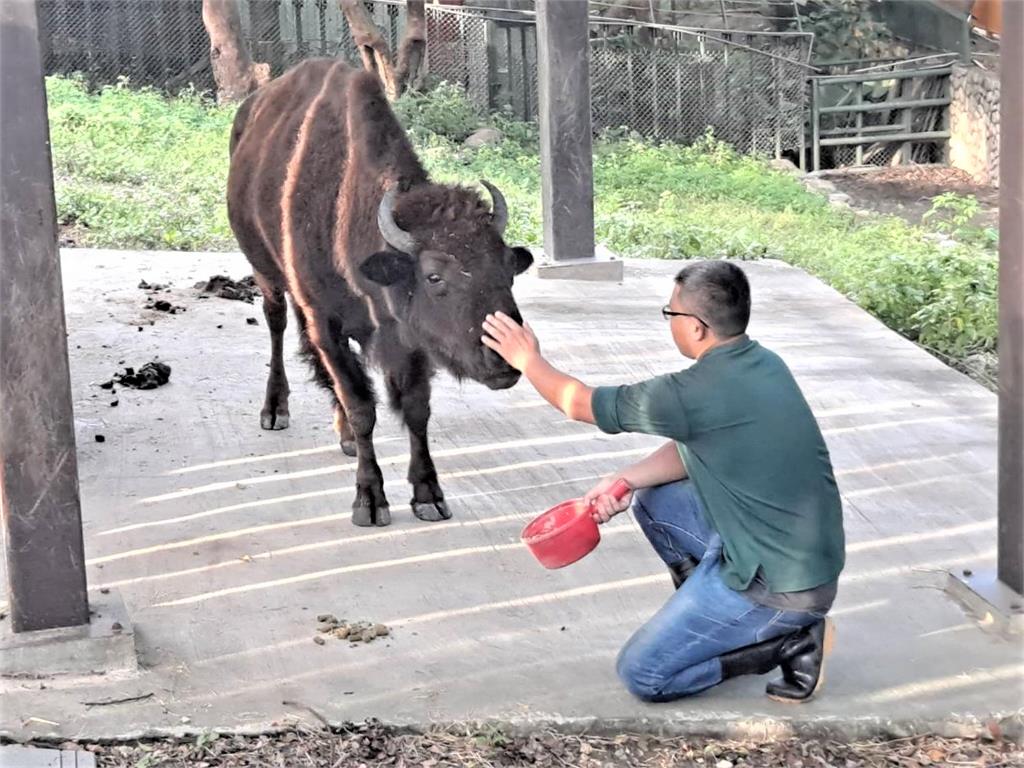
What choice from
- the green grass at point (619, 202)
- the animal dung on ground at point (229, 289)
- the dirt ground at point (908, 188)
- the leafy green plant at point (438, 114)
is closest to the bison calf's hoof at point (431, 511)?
the animal dung on ground at point (229, 289)

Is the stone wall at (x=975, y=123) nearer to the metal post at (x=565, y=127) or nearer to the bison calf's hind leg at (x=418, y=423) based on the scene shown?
Answer: the metal post at (x=565, y=127)

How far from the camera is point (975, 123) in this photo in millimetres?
19328

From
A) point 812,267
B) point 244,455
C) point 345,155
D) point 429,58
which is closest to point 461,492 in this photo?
point 244,455

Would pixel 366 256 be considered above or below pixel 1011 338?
above

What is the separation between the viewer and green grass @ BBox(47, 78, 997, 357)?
10148mm

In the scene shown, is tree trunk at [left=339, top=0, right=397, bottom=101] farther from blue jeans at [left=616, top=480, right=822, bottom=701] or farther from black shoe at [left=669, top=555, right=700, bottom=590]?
blue jeans at [left=616, top=480, right=822, bottom=701]

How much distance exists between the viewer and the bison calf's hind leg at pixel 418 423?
19.0ft

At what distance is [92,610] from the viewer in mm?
4535

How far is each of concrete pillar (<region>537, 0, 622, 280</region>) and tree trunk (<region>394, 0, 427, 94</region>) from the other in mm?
9230

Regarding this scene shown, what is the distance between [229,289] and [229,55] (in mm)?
10561

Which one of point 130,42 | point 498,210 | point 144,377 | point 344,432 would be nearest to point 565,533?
point 498,210

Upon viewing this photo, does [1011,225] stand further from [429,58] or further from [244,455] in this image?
[429,58]

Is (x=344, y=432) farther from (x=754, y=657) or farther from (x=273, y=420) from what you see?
(x=754, y=657)

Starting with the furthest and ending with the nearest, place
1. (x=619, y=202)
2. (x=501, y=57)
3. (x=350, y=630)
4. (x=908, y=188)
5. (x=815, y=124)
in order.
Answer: (x=501, y=57), (x=815, y=124), (x=908, y=188), (x=619, y=202), (x=350, y=630)
